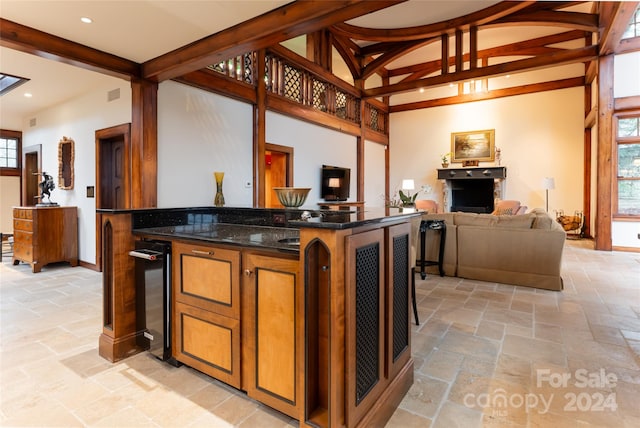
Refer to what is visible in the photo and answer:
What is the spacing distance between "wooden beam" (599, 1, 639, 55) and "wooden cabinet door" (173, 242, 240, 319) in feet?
20.8

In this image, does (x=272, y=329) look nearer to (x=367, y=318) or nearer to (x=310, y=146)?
(x=367, y=318)

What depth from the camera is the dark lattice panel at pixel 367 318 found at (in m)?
1.48

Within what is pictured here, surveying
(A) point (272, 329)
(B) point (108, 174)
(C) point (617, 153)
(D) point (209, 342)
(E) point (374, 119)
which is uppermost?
(E) point (374, 119)

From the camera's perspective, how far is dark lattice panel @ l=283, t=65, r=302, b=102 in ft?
20.5

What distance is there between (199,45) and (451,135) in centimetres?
791

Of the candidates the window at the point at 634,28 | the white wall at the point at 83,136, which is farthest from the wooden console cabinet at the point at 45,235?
the window at the point at 634,28

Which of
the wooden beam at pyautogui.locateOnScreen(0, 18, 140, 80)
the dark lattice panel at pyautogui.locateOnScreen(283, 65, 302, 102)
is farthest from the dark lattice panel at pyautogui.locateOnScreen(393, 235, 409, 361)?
the dark lattice panel at pyautogui.locateOnScreen(283, 65, 302, 102)

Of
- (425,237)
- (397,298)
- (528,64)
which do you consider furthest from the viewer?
(528,64)

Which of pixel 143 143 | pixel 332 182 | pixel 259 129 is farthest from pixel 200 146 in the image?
pixel 332 182

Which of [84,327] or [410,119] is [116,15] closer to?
[84,327]

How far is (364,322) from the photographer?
1.53 metres

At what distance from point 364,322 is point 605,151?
24.1 ft

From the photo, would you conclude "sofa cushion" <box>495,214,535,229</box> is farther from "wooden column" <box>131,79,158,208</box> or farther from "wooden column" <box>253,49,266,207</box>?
"wooden column" <box>131,79,158,208</box>

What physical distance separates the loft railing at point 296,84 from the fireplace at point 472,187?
9.39ft
